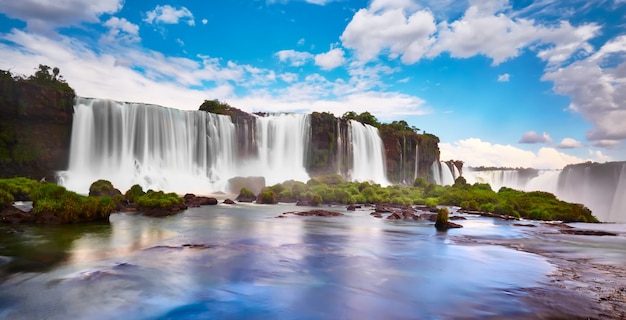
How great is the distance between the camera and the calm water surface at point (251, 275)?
5.95 metres

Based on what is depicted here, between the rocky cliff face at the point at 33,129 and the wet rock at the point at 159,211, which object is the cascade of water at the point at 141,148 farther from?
the wet rock at the point at 159,211

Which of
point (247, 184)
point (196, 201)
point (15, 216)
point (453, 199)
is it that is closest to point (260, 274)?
point (15, 216)

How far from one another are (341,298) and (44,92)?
41021mm

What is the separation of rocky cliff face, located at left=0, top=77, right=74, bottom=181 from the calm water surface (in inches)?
1095

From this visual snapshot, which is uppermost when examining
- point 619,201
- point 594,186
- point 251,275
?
point 594,186

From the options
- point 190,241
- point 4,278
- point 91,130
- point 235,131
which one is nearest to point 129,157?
point 91,130

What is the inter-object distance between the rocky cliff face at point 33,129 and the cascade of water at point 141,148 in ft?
4.11

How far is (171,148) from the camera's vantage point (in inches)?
1649

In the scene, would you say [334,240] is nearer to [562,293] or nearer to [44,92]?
[562,293]

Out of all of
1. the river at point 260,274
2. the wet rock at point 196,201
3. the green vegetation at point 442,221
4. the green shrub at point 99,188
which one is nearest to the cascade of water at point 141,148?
the green shrub at point 99,188

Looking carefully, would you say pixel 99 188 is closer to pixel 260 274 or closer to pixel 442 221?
pixel 260 274

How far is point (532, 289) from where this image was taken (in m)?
7.20

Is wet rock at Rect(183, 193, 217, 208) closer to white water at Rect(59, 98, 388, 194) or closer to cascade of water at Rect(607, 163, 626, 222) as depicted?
white water at Rect(59, 98, 388, 194)

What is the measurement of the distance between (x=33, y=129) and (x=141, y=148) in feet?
32.7
